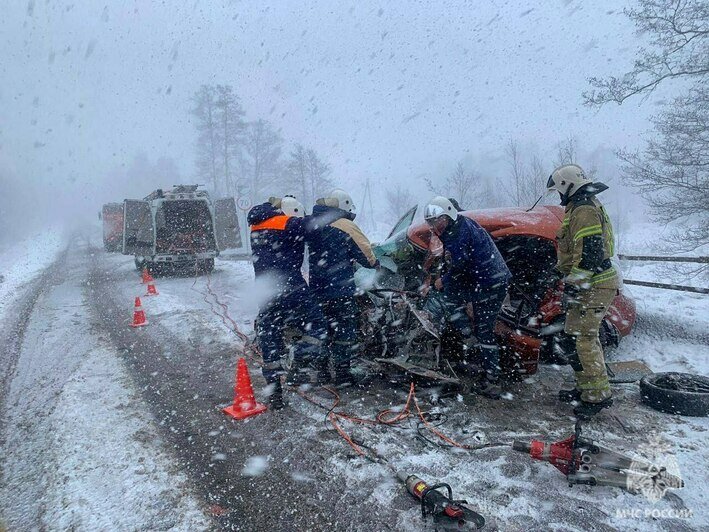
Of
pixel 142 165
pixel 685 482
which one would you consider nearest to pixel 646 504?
pixel 685 482

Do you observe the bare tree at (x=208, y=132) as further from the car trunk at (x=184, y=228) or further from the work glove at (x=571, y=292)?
the work glove at (x=571, y=292)

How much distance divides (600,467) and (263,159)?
36.0 m

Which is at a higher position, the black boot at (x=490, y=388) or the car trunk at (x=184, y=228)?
the car trunk at (x=184, y=228)

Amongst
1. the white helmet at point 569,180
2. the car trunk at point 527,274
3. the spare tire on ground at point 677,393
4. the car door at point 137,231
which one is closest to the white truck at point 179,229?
the car door at point 137,231

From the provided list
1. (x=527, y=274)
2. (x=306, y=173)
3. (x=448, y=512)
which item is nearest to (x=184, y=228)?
(x=527, y=274)

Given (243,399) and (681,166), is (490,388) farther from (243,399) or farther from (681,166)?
(681,166)

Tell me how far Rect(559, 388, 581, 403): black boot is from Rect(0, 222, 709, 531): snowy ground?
0.42ft

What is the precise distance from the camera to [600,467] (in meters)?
2.65

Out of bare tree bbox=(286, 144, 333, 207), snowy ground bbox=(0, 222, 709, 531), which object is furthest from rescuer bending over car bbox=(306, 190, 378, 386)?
bare tree bbox=(286, 144, 333, 207)

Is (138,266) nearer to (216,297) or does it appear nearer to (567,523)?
(216,297)

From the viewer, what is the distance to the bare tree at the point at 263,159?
35719 millimetres

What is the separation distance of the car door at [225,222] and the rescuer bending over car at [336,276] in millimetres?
9932

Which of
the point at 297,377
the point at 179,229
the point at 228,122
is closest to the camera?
the point at 297,377

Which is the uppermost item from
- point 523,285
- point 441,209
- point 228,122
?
point 228,122
